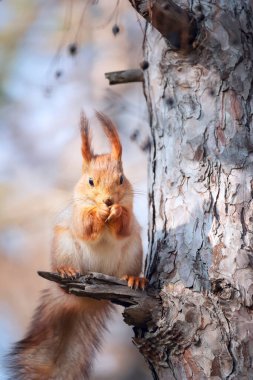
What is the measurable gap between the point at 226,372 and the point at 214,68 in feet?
3.02

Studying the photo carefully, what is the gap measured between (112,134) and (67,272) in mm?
488

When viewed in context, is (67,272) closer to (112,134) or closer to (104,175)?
(104,175)

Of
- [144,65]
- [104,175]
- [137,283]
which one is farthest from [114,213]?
[144,65]

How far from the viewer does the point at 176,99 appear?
8.30ft

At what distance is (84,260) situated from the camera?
2572mm

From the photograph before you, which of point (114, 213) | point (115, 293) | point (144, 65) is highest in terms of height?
point (144, 65)

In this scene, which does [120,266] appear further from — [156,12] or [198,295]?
[156,12]

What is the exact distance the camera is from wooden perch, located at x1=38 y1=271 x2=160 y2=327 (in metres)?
2.18

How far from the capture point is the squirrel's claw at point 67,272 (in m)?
2.35

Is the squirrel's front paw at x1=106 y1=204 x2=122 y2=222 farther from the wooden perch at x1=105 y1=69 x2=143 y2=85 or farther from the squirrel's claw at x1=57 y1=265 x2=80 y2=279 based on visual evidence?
the wooden perch at x1=105 y1=69 x2=143 y2=85

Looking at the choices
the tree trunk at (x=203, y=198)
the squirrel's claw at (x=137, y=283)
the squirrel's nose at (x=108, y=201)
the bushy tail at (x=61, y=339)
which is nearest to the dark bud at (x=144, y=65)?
the tree trunk at (x=203, y=198)

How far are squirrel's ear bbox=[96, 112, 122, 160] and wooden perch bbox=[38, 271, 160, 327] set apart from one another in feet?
1.76

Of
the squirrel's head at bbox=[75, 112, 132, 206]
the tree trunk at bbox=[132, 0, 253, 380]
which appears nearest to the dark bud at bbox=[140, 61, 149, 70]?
the tree trunk at bbox=[132, 0, 253, 380]

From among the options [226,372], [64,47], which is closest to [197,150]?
[64,47]
